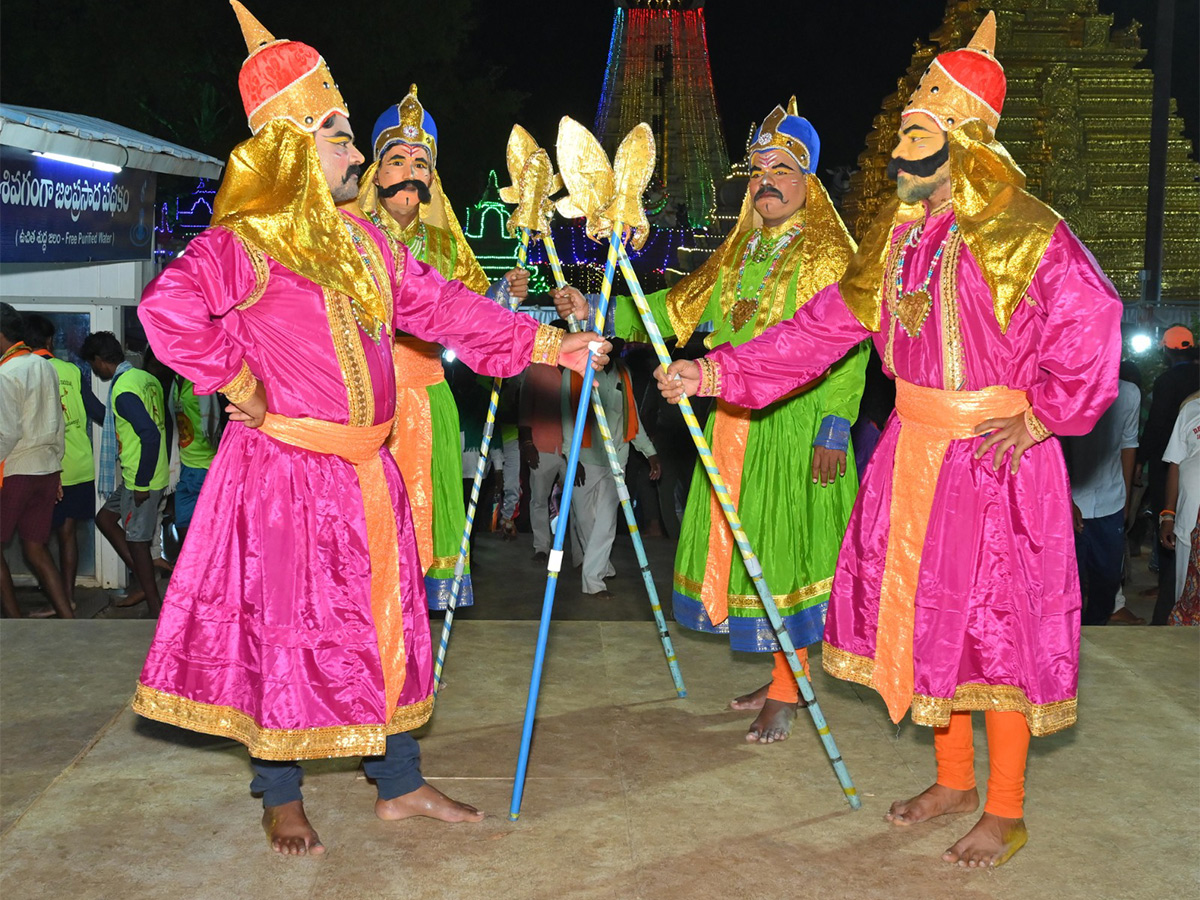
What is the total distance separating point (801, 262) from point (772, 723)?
1620 mm

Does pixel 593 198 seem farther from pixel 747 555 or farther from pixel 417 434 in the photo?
pixel 417 434

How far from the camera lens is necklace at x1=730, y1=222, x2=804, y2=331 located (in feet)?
14.4

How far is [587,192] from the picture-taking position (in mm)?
3689

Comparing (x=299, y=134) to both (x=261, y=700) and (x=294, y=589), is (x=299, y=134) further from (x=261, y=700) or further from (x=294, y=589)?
(x=261, y=700)

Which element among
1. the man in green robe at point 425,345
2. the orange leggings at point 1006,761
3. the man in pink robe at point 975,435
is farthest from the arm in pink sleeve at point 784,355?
the man in green robe at point 425,345

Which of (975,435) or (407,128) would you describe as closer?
(975,435)

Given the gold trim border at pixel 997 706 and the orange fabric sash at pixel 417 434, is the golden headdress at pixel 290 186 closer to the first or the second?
the orange fabric sash at pixel 417 434

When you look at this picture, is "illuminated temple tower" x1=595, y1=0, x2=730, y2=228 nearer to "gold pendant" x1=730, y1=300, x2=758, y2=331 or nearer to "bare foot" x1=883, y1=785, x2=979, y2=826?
"gold pendant" x1=730, y1=300, x2=758, y2=331

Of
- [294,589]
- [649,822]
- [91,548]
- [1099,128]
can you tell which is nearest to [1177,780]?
[649,822]

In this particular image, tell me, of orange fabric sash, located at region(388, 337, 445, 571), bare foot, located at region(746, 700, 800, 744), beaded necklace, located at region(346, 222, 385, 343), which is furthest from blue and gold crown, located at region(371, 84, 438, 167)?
bare foot, located at region(746, 700, 800, 744)

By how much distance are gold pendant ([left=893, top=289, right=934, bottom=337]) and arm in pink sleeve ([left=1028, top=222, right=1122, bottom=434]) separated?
0.30 metres

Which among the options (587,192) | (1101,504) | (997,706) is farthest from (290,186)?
(1101,504)

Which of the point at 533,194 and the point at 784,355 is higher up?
the point at 533,194

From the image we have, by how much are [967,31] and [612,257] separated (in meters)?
13.7
